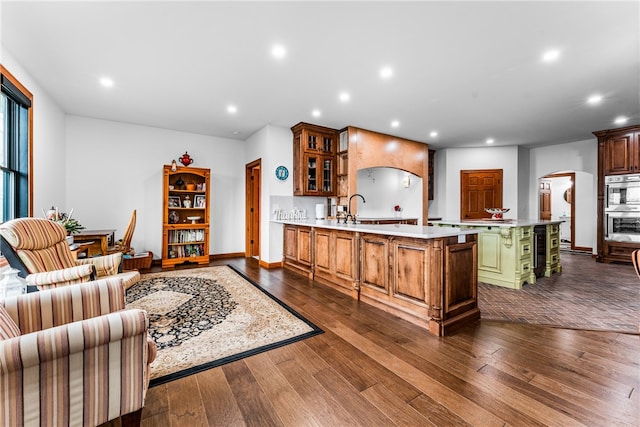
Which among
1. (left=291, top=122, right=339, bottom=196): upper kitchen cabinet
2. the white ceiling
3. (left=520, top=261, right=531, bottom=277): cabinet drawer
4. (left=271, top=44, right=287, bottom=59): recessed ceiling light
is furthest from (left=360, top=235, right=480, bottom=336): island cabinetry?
(left=291, top=122, right=339, bottom=196): upper kitchen cabinet

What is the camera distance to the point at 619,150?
5.71 metres

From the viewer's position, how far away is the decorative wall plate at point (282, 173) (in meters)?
5.41

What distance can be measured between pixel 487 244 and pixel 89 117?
7120mm

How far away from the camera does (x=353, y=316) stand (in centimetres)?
294

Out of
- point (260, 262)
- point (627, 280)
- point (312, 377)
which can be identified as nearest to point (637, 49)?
point (627, 280)

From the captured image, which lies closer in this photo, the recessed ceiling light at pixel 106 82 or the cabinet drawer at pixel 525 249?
the recessed ceiling light at pixel 106 82

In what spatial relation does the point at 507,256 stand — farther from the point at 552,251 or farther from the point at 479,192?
the point at 479,192

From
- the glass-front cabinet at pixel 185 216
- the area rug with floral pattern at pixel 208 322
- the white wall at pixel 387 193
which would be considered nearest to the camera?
the area rug with floral pattern at pixel 208 322

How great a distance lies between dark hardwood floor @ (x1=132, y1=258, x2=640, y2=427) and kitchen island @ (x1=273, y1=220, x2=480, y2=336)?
0.22m

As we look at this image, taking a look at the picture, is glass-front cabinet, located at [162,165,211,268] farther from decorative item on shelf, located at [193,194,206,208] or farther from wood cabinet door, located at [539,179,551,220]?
wood cabinet door, located at [539,179,551,220]

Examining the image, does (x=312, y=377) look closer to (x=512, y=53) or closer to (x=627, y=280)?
(x=512, y=53)

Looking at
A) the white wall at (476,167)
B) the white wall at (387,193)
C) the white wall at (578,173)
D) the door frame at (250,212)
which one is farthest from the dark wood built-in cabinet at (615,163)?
the door frame at (250,212)

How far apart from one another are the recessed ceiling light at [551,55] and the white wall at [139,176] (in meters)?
5.51

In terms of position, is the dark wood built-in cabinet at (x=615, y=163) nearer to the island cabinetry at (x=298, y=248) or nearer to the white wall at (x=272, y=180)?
the island cabinetry at (x=298, y=248)
